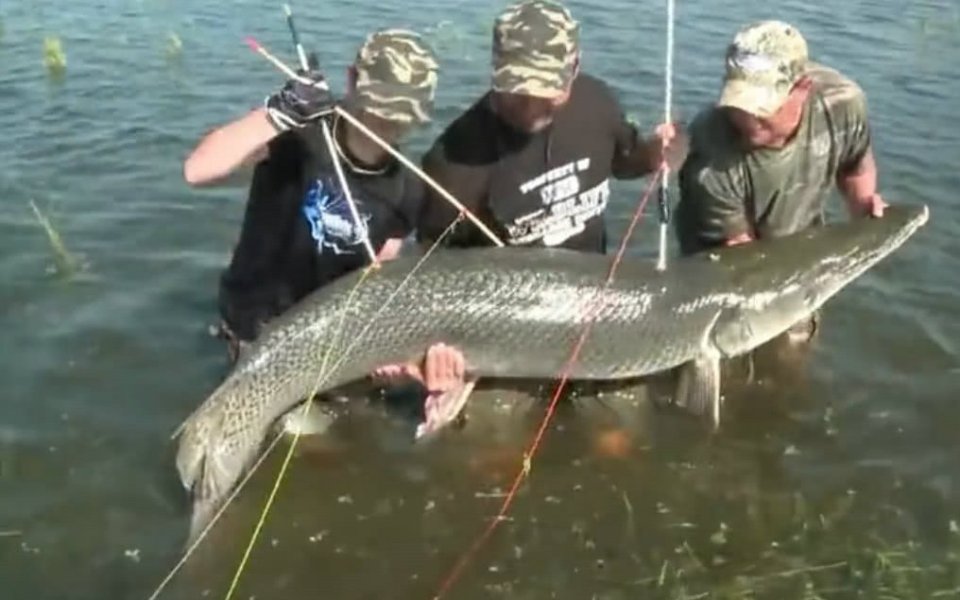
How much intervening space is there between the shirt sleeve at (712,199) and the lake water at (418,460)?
857mm

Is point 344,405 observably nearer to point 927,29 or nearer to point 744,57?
point 744,57

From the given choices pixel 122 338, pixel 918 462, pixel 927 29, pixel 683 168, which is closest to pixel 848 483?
pixel 918 462

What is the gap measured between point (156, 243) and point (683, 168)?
3.52m

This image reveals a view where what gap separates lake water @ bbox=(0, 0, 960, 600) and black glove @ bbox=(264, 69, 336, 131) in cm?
176

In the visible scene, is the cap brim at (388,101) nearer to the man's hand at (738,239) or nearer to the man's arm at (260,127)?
the man's arm at (260,127)

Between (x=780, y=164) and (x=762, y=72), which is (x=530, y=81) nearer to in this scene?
(x=762, y=72)

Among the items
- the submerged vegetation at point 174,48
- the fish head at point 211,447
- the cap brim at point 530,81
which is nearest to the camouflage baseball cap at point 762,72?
the cap brim at point 530,81

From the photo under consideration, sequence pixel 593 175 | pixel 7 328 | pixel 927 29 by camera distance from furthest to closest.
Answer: pixel 927 29 < pixel 7 328 < pixel 593 175

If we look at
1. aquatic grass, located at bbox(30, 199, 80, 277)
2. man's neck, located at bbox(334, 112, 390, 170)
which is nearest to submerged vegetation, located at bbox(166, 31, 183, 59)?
aquatic grass, located at bbox(30, 199, 80, 277)

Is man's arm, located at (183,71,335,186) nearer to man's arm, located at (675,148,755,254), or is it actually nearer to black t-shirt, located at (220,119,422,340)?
black t-shirt, located at (220,119,422,340)

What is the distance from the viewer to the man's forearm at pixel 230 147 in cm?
502

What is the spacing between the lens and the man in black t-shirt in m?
5.45

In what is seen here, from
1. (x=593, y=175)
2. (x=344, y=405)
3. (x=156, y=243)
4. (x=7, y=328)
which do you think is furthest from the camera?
(x=156, y=243)

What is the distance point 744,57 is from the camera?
5.67 m
